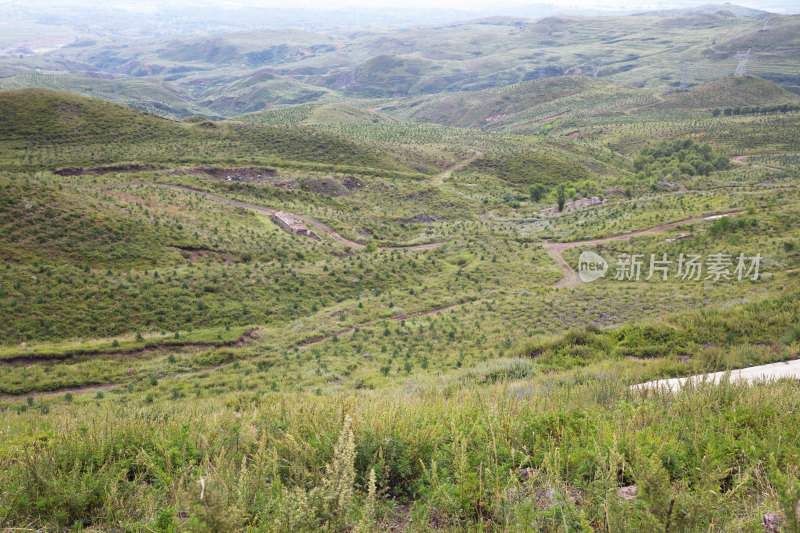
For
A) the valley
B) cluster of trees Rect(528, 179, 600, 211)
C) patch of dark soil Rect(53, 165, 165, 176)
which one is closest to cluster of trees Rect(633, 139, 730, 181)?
the valley

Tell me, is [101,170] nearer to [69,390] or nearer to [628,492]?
[69,390]

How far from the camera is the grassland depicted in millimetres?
3250

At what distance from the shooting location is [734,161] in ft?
230

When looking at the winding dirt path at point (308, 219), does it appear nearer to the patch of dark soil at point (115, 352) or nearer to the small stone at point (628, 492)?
the patch of dark soil at point (115, 352)

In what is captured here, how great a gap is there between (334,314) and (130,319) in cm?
987

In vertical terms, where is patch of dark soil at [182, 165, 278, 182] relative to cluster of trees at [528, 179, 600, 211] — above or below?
above

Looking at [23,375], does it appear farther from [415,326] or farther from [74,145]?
[74,145]

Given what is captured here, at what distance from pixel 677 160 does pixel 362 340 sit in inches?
2854

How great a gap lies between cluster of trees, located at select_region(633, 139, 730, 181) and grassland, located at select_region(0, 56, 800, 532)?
2.32 ft

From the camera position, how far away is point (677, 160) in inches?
2692

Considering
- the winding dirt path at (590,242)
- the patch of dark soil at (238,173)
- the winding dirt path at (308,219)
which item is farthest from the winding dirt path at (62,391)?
the patch of dark soil at (238,173)

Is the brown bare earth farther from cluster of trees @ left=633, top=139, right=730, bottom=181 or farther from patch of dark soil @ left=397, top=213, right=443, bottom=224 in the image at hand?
cluster of trees @ left=633, top=139, right=730, bottom=181

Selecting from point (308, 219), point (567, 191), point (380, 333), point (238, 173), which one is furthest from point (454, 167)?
point (380, 333)

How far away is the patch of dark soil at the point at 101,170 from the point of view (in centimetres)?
4379
